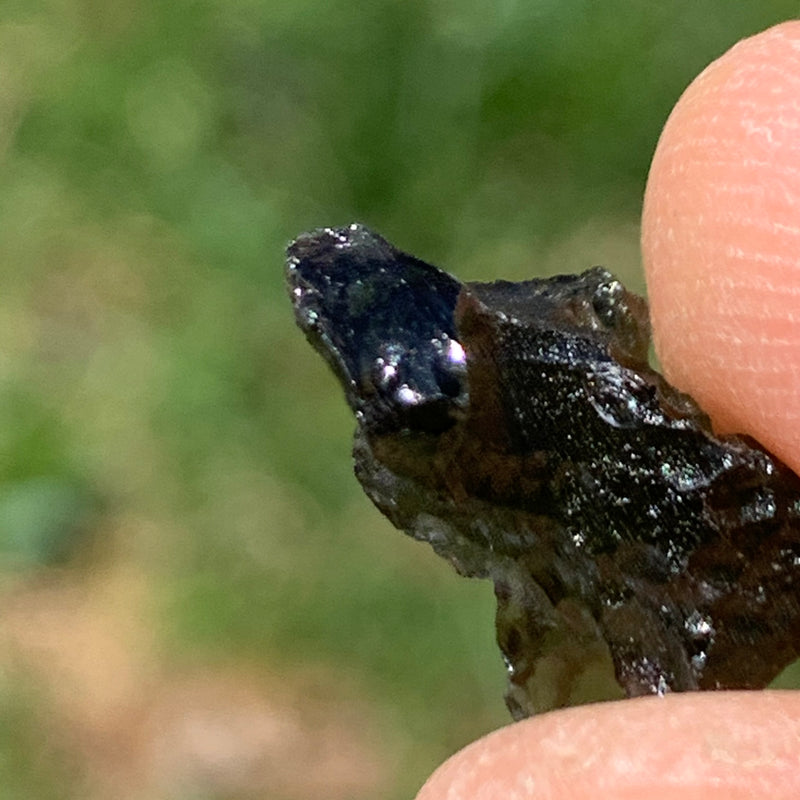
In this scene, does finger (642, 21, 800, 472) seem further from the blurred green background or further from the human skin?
→ the blurred green background

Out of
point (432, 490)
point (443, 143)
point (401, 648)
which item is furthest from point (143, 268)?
point (432, 490)

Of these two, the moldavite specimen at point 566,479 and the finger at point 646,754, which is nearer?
the finger at point 646,754

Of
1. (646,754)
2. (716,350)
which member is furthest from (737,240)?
(646,754)

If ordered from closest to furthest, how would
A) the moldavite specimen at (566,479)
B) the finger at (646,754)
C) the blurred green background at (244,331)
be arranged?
the finger at (646,754)
the moldavite specimen at (566,479)
the blurred green background at (244,331)

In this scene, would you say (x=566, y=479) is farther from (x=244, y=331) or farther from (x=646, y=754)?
(x=244, y=331)

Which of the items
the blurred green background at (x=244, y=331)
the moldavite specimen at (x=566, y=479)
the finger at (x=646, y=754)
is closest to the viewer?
the finger at (x=646, y=754)

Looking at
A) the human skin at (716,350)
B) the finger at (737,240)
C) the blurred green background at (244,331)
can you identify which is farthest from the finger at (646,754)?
the blurred green background at (244,331)

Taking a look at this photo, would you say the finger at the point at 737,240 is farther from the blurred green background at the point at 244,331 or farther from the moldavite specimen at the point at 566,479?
the blurred green background at the point at 244,331

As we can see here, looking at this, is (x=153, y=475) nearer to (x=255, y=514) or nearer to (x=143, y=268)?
(x=255, y=514)
